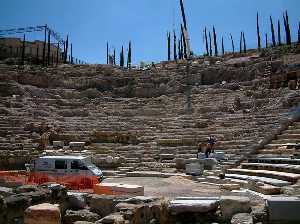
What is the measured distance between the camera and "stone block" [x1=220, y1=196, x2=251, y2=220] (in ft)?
19.9

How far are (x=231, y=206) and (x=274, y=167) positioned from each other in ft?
22.9

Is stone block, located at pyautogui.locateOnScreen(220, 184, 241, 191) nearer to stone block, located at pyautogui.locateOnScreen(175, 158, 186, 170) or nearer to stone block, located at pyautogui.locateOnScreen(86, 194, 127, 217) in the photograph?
stone block, located at pyautogui.locateOnScreen(86, 194, 127, 217)

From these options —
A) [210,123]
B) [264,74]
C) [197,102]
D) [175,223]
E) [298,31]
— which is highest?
[298,31]

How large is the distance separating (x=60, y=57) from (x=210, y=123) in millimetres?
46181

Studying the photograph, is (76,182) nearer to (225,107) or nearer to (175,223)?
(175,223)

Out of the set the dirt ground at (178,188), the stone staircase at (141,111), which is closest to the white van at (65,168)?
the dirt ground at (178,188)

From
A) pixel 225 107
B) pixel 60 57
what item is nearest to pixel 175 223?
pixel 225 107

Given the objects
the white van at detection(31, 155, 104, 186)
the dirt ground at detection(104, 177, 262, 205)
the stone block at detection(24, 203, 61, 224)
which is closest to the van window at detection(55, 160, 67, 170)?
the white van at detection(31, 155, 104, 186)

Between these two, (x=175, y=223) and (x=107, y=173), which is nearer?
(x=175, y=223)

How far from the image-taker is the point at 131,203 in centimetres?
668

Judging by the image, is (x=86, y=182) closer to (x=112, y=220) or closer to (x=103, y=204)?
(x=103, y=204)

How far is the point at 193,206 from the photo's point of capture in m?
6.10

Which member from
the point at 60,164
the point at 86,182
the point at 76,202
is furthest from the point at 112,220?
the point at 60,164

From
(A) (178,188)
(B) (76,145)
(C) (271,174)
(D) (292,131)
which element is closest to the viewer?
(C) (271,174)
